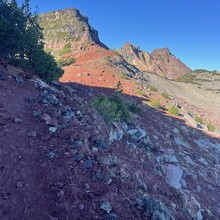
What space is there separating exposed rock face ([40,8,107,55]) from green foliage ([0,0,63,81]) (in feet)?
95.7

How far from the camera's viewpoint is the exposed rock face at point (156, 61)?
102 metres

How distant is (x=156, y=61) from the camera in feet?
366

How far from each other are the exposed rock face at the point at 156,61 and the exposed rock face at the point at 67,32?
44134 millimetres

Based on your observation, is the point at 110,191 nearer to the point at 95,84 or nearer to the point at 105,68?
the point at 95,84

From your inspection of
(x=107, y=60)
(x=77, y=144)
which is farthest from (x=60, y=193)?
(x=107, y=60)

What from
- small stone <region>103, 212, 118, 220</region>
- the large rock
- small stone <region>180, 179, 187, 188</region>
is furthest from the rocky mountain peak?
small stone <region>103, 212, 118, 220</region>

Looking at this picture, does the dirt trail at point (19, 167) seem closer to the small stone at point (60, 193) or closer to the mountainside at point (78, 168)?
the mountainside at point (78, 168)

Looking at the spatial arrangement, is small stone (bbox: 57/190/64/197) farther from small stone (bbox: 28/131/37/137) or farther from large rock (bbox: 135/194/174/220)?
small stone (bbox: 28/131/37/137)

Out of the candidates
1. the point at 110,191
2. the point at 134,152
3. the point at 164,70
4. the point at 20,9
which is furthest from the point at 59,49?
the point at 164,70

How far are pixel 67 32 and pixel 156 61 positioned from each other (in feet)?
226

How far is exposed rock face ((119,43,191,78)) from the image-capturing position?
333ft

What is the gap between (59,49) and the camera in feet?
162

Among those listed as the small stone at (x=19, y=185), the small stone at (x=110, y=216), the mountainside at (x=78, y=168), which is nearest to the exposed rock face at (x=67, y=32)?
the mountainside at (x=78, y=168)

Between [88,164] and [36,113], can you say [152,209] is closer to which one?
[88,164]
